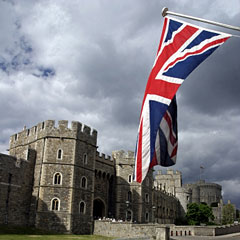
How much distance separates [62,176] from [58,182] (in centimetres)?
70

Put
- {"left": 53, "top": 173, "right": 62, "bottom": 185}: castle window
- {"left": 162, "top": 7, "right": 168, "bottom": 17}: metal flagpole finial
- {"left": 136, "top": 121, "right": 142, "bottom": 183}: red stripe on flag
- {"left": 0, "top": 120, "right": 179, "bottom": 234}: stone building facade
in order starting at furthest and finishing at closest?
1. {"left": 53, "top": 173, "right": 62, "bottom": 185}: castle window
2. {"left": 0, "top": 120, "right": 179, "bottom": 234}: stone building facade
3. {"left": 162, "top": 7, "right": 168, "bottom": 17}: metal flagpole finial
4. {"left": 136, "top": 121, "right": 142, "bottom": 183}: red stripe on flag

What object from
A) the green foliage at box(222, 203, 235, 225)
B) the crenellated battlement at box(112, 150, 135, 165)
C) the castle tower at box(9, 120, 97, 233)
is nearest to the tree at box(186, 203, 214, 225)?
the green foliage at box(222, 203, 235, 225)

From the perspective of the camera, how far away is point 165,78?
1069 centimetres

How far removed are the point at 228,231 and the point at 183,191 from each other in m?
34.9

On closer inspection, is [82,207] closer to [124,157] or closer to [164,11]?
[124,157]

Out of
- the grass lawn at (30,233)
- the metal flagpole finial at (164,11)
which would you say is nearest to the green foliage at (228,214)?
the grass lawn at (30,233)

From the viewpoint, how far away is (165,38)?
1130 cm

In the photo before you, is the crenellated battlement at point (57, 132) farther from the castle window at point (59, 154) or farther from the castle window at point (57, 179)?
the castle window at point (57, 179)

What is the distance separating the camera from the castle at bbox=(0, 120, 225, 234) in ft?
101

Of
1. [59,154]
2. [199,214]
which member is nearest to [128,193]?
[59,154]

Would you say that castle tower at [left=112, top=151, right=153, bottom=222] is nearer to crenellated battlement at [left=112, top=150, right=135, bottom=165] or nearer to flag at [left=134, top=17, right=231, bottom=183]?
crenellated battlement at [left=112, top=150, right=135, bottom=165]

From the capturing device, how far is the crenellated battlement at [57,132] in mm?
33969

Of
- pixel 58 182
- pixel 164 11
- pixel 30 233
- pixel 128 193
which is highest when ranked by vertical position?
pixel 164 11

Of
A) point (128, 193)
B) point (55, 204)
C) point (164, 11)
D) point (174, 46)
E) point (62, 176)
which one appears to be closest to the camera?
point (174, 46)
